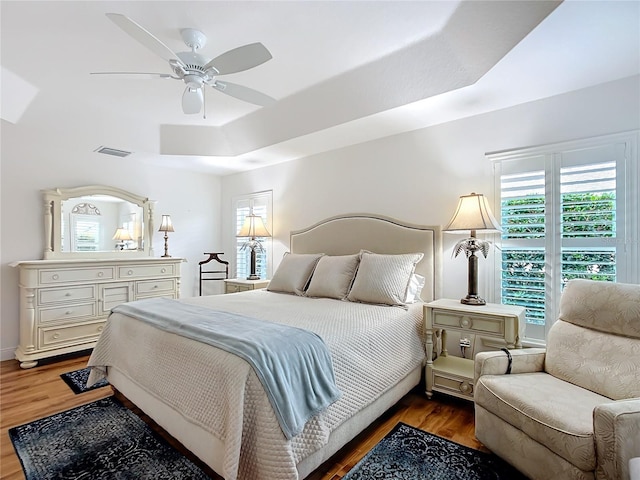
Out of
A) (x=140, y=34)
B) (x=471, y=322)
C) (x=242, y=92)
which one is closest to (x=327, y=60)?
(x=242, y=92)

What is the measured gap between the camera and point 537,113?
8.65 feet

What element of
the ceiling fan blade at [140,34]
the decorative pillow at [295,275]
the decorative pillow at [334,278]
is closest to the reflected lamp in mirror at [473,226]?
the decorative pillow at [334,278]

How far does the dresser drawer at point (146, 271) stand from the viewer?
3.96 meters

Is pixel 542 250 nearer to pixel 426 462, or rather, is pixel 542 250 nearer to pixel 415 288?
pixel 415 288

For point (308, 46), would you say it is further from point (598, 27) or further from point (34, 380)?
point (34, 380)

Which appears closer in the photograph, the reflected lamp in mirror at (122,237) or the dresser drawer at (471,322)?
the dresser drawer at (471,322)

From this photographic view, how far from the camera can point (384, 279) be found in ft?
9.09

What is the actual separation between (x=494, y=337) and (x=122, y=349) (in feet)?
8.66

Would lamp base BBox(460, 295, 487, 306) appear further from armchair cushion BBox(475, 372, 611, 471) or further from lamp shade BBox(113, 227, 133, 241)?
lamp shade BBox(113, 227, 133, 241)

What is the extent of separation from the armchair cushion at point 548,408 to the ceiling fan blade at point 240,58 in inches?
90.7

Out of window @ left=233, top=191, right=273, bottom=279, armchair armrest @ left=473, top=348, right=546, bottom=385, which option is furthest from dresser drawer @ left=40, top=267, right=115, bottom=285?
armchair armrest @ left=473, top=348, right=546, bottom=385

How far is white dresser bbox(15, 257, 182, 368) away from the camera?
3.30m

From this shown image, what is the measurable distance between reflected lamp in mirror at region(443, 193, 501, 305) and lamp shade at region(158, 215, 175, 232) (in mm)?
3695

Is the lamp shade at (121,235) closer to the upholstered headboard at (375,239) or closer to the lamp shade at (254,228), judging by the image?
the lamp shade at (254,228)
